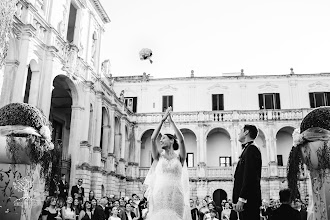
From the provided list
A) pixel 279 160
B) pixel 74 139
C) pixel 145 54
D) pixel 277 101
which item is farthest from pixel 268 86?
pixel 145 54

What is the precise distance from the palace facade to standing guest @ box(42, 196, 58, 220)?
4802 millimetres

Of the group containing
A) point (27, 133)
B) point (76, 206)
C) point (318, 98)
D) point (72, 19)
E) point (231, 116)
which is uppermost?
point (72, 19)

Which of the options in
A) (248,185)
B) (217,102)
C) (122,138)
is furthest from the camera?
(217,102)

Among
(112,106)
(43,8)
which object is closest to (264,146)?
(112,106)

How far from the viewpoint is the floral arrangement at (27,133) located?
4.57m

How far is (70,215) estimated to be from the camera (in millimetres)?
10938

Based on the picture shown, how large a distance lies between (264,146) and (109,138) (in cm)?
1447

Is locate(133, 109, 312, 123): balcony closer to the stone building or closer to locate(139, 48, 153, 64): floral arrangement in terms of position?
the stone building

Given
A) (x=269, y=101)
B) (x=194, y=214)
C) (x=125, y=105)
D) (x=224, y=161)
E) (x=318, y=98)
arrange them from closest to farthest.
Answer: (x=194, y=214)
(x=125, y=105)
(x=318, y=98)
(x=224, y=161)
(x=269, y=101)

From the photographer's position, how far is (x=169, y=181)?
514 cm

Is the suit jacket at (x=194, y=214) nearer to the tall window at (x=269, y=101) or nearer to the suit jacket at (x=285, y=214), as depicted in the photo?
the suit jacket at (x=285, y=214)

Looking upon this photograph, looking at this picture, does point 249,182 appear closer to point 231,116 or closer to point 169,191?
point 169,191

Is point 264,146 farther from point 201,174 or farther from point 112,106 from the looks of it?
point 112,106

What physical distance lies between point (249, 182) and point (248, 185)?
5 cm
